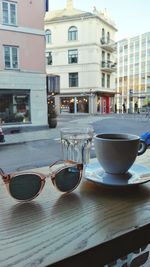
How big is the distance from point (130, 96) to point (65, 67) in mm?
7908

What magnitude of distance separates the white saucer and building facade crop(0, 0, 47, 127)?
708 centimetres

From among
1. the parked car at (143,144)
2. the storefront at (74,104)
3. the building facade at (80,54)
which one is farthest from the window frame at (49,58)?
the parked car at (143,144)

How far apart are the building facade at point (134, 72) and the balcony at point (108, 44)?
3509 millimetres

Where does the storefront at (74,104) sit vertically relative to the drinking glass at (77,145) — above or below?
above

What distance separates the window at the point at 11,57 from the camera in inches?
286

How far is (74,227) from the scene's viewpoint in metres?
0.43

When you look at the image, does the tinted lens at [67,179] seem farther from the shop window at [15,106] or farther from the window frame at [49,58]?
the window frame at [49,58]

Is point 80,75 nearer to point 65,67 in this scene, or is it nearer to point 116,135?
point 65,67

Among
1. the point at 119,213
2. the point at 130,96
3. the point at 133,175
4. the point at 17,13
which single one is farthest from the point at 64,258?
the point at 130,96

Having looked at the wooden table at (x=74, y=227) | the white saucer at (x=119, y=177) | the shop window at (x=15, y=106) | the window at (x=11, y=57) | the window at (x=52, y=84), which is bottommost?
the wooden table at (x=74, y=227)

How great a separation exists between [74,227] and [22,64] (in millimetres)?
7603

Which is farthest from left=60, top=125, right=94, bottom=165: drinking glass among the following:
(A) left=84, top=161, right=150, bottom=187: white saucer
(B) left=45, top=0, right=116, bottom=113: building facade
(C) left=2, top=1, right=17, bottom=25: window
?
(B) left=45, top=0, right=116, bottom=113: building facade

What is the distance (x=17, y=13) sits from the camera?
7277 millimetres

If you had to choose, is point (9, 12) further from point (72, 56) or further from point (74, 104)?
point (74, 104)
